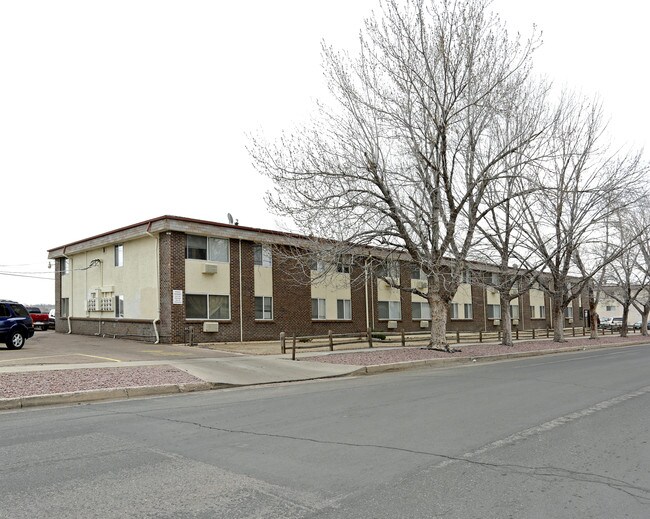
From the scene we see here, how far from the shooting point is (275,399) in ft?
34.7

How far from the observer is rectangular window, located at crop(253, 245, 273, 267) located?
27.6m

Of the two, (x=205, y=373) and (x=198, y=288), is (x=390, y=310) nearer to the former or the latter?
(x=198, y=288)

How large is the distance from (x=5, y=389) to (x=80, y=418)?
10.4 ft

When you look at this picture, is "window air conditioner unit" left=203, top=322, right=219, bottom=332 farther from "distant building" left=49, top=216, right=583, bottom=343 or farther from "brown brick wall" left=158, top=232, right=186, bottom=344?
"brown brick wall" left=158, top=232, right=186, bottom=344

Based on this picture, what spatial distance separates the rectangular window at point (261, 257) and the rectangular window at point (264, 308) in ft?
5.73

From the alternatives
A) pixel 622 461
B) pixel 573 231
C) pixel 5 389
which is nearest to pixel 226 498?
pixel 622 461

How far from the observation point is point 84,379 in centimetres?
1211

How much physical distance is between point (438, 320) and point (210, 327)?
33.6ft

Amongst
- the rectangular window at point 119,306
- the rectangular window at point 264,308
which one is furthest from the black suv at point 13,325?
the rectangular window at point 264,308

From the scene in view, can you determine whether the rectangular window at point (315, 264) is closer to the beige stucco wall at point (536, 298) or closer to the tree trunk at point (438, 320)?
the tree trunk at point (438, 320)

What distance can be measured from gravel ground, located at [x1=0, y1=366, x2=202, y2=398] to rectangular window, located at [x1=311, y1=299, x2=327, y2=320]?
16218mm

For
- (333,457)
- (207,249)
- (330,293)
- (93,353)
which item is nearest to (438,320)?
(330,293)

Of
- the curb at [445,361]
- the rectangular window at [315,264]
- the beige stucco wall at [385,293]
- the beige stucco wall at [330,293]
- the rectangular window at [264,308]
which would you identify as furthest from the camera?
the beige stucco wall at [385,293]

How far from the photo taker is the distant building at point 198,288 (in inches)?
960
